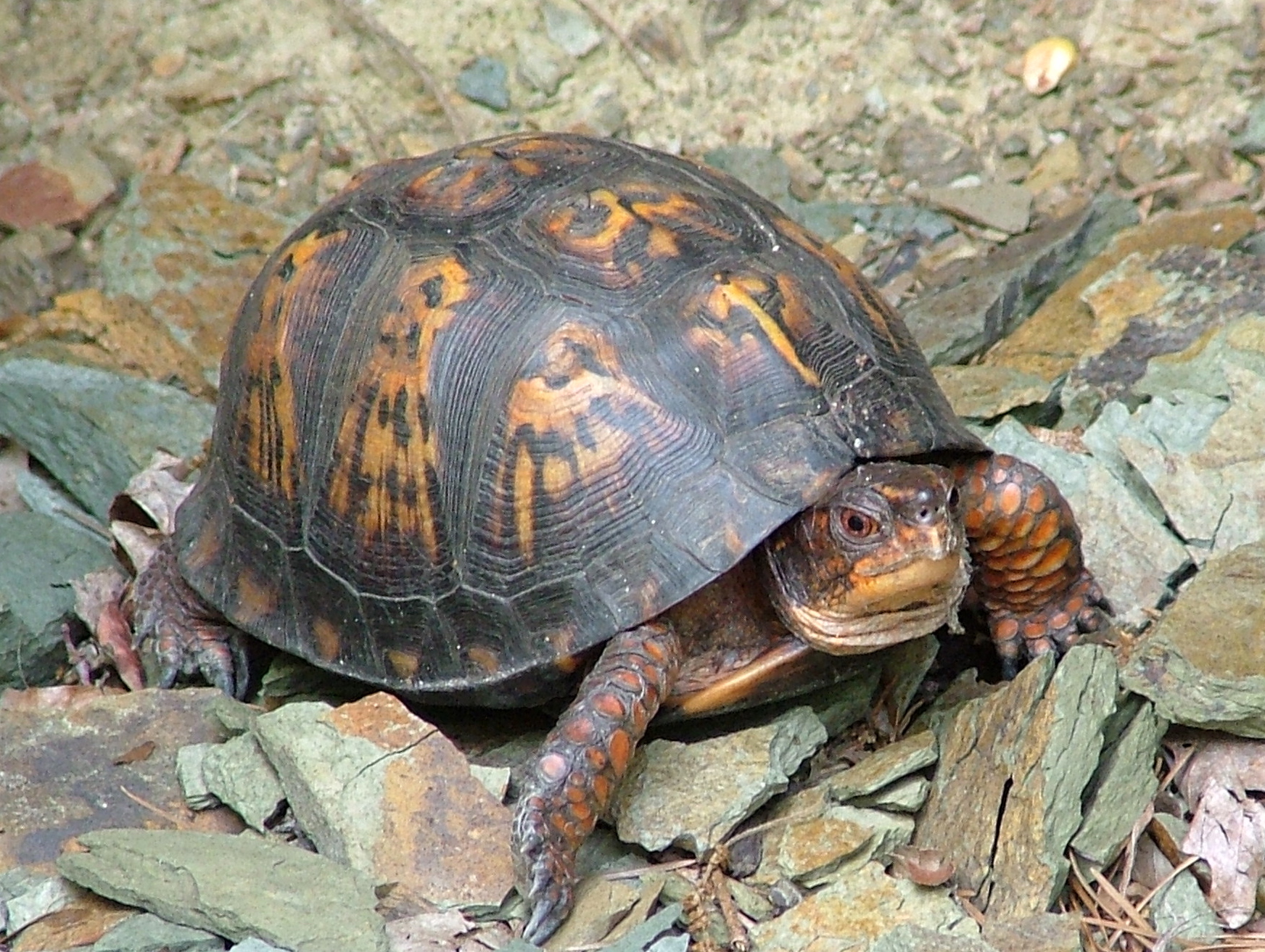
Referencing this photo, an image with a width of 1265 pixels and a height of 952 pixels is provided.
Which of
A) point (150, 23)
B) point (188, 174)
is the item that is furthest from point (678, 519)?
point (150, 23)

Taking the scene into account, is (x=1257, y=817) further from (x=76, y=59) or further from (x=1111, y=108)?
(x=76, y=59)

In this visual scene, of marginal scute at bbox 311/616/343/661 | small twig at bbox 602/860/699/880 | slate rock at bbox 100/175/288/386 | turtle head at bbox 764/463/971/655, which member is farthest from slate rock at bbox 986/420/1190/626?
slate rock at bbox 100/175/288/386

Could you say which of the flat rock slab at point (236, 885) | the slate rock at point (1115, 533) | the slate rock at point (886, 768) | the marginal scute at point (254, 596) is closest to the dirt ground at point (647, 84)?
the slate rock at point (1115, 533)

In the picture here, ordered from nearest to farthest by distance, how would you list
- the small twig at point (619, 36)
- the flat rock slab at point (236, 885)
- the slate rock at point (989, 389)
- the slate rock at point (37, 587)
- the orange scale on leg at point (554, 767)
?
the flat rock slab at point (236, 885) < the orange scale on leg at point (554, 767) < the slate rock at point (37, 587) < the slate rock at point (989, 389) < the small twig at point (619, 36)

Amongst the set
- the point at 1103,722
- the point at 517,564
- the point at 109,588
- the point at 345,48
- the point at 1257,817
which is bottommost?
the point at 1257,817

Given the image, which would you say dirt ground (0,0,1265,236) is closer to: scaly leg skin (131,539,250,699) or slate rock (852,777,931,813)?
scaly leg skin (131,539,250,699)

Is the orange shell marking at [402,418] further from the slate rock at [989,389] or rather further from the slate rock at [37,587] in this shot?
the slate rock at [989,389]

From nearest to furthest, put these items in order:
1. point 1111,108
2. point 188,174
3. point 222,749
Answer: point 222,749
point 1111,108
point 188,174
